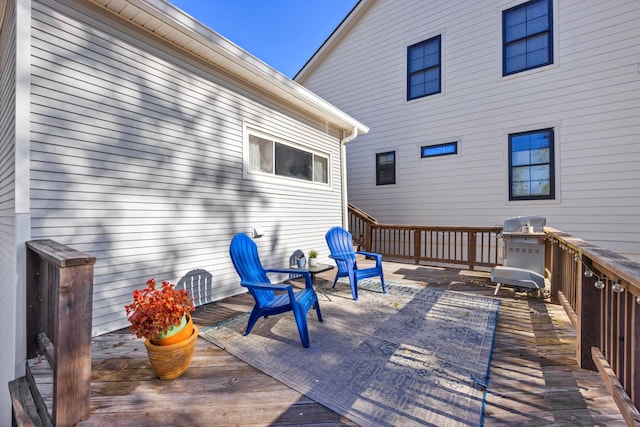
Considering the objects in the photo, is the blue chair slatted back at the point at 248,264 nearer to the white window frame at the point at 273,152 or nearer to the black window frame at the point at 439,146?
the white window frame at the point at 273,152

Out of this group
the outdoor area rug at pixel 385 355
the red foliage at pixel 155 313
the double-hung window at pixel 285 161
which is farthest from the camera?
the double-hung window at pixel 285 161

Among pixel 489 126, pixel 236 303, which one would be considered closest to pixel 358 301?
pixel 236 303

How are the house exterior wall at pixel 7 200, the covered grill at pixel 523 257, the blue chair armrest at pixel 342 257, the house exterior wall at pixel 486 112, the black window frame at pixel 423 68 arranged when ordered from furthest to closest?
1. the black window frame at pixel 423 68
2. the house exterior wall at pixel 486 112
3. the blue chair armrest at pixel 342 257
4. the covered grill at pixel 523 257
5. the house exterior wall at pixel 7 200

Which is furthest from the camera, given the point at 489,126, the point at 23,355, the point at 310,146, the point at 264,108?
the point at 489,126

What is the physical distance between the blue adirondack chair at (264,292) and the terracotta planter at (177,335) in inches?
22.7

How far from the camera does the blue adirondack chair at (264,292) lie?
2615 millimetres

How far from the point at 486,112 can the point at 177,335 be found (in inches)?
273

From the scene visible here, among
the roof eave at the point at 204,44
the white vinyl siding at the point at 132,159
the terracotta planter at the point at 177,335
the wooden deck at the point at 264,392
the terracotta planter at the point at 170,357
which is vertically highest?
the roof eave at the point at 204,44

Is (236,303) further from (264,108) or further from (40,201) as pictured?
(264,108)

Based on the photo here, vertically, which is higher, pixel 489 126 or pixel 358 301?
pixel 489 126

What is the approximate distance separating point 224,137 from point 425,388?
365cm

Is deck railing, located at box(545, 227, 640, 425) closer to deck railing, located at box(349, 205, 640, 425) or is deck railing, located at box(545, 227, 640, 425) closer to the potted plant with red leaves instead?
deck railing, located at box(349, 205, 640, 425)

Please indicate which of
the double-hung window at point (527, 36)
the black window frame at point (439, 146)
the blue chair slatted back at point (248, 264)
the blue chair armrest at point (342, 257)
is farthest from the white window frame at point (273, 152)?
the double-hung window at point (527, 36)

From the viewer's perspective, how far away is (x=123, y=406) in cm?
182
